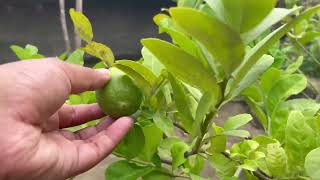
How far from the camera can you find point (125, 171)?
0.75 m

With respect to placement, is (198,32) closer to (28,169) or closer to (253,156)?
(253,156)

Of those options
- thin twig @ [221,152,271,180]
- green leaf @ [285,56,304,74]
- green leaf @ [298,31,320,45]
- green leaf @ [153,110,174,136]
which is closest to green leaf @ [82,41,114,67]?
green leaf @ [153,110,174,136]

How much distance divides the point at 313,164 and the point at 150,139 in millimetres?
241

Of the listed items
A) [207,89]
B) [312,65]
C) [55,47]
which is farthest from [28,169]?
[55,47]

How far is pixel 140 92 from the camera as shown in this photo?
0.70 m

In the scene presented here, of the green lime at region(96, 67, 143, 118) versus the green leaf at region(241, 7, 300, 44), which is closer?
the green leaf at region(241, 7, 300, 44)

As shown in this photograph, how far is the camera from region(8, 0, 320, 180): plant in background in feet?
1.78

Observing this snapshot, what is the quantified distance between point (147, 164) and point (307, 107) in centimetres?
29

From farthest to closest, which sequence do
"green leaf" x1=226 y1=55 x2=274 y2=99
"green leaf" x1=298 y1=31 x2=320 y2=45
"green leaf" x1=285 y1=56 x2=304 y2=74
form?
"green leaf" x1=298 y1=31 x2=320 y2=45
"green leaf" x1=285 y1=56 x2=304 y2=74
"green leaf" x1=226 y1=55 x2=274 y2=99

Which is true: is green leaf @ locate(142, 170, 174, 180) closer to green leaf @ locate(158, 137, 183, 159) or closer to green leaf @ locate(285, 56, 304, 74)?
green leaf @ locate(158, 137, 183, 159)

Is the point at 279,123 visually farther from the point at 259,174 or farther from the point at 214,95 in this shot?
the point at 214,95

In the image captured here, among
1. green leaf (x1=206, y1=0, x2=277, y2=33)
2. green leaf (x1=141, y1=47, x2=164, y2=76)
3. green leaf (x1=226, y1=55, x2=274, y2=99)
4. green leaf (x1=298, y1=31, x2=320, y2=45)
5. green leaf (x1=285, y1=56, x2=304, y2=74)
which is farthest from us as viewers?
green leaf (x1=298, y1=31, x2=320, y2=45)

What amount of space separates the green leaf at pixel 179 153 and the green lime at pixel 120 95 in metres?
0.08

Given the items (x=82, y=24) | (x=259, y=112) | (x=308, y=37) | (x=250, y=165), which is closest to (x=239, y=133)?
(x=250, y=165)
